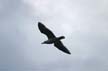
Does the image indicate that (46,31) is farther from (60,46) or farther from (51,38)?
(60,46)

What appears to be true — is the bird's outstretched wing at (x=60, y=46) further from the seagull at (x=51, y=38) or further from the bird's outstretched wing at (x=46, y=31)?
the bird's outstretched wing at (x=46, y=31)

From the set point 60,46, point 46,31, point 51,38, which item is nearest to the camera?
point 51,38

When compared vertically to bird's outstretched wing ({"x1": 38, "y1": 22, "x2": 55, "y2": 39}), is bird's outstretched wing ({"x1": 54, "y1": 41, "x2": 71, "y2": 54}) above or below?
below

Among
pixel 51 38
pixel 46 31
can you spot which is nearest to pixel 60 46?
pixel 51 38

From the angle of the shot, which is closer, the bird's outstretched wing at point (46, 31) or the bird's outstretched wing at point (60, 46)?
the bird's outstretched wing at point (46, 31)

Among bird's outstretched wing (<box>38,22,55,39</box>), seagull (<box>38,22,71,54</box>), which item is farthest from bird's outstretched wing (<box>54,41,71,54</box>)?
bird's outstretched wing (<box>38,22,55,39</box>)

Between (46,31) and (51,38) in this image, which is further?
(46,31)

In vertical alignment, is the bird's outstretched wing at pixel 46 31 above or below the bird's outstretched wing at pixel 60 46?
above

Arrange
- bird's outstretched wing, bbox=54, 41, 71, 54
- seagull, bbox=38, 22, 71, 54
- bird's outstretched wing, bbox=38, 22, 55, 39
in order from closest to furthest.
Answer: seagull, bbox=38, 22, 71, 54 < bird's outstretched wing, bbox=38, 22, 55, 39 < bird's outstretched wing, bbox=54, 41, 71, 54

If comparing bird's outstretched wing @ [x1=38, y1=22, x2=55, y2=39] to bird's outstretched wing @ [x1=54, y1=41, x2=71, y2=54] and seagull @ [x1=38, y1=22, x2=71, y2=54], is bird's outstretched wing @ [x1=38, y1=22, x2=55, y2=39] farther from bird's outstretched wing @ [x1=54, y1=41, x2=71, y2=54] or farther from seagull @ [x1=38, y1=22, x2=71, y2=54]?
bird's outstretched wing @ [x1=54, y1=41, x2=71, y2=54]

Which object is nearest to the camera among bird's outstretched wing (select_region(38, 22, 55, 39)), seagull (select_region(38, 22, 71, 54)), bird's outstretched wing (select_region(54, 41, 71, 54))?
seagull (select_region(38, 22, 71, 54))

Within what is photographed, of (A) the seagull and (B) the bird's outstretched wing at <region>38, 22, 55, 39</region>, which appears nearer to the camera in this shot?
(A) the seagull

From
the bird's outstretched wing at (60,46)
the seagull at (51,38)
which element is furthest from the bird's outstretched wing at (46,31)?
the bird's outstretched wing at (60,46)

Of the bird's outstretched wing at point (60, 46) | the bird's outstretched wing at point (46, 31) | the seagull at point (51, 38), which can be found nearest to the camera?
the seagull at point (51, 38)
